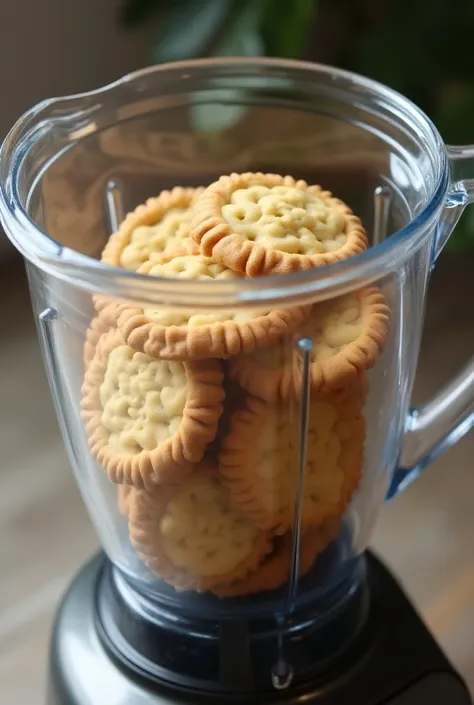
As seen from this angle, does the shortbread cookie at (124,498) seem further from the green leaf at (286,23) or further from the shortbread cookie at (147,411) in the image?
the green leaf at (286,23)

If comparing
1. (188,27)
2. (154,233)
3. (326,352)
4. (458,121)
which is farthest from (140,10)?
(326,352)

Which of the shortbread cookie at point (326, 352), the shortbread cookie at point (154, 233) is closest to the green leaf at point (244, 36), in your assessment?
the shortbread cookie at point (154, 233)

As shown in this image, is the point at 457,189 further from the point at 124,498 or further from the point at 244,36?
the point at 244,36

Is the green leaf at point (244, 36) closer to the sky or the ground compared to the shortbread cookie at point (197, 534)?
closer to the sky

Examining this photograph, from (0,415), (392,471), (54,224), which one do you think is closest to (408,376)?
(392,471)

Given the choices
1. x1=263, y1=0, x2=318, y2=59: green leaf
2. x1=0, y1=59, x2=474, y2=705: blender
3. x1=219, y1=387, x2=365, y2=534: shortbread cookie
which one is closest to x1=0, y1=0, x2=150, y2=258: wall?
x1=263, y1=0, x2=318, y2=59: green leaf
